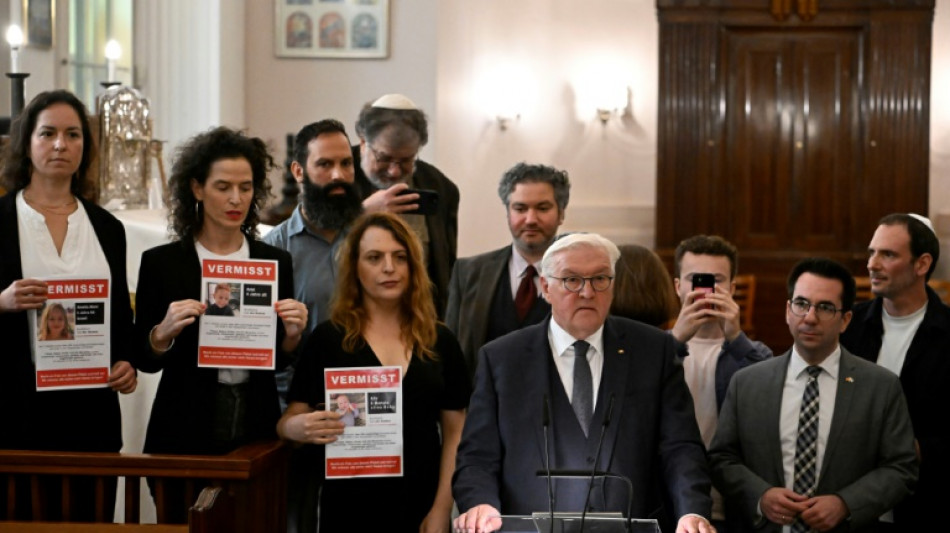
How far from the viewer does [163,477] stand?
3.61 m

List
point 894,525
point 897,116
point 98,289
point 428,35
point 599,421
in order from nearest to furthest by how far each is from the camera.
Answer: point 599,421
point 98,289
point 894,525
point 428,35
point 897,116

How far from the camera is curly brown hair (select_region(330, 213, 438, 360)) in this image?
3781mm

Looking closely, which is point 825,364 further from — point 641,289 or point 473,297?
point 473,297

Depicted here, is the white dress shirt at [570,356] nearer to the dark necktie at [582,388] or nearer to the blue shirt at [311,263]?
the dark necktie at [582,388]

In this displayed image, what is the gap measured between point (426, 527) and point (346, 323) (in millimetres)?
637

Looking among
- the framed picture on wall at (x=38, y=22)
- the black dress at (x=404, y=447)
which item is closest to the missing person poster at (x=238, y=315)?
the black dress at (x=404, y=447)

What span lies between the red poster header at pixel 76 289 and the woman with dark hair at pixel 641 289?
5.05 feet

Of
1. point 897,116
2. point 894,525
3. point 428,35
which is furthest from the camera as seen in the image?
point 897,116

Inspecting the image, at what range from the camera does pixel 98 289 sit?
3.62 meters

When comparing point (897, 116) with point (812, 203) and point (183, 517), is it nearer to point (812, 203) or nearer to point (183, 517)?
point (812, 203)

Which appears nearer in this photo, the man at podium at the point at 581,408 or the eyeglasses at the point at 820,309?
the man at podium at the point at 581,408

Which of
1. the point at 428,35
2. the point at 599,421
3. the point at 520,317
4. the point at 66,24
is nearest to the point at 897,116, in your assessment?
the point at 428,35

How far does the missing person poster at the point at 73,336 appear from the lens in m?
3.57

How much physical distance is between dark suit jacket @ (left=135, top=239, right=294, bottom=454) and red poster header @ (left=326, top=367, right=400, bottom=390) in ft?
0.84
